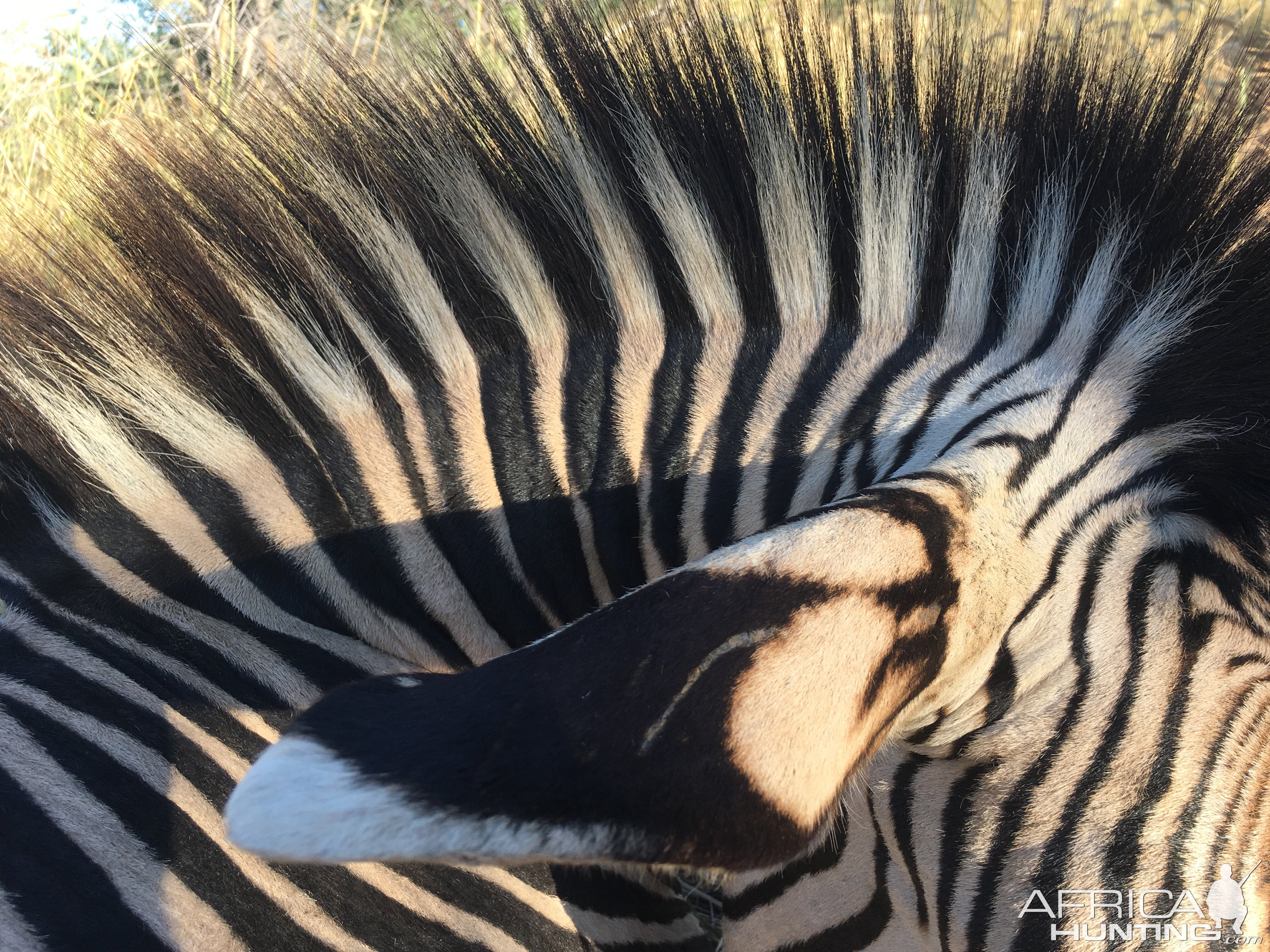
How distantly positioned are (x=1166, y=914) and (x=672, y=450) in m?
1.04

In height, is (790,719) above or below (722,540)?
below

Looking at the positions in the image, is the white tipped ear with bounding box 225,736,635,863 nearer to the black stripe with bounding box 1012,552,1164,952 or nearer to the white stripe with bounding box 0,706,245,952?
the white stripe with bounding box 0,706,245,952

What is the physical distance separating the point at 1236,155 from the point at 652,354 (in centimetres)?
108

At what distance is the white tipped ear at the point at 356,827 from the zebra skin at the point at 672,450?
15.9 inches

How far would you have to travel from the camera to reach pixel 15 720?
1465 mm

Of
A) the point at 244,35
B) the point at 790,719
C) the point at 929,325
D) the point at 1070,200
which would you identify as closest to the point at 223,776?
the point at 790,719

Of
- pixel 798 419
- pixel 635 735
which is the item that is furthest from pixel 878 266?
pixel 635 735

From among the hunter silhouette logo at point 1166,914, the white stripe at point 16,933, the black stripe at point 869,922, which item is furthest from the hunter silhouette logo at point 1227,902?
the white stripe at point 16,933

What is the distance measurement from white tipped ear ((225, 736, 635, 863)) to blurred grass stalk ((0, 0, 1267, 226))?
1.39 m

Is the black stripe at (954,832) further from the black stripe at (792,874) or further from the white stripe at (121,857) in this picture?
the white stripe at (121,857)

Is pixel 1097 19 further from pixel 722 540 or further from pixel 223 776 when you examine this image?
pixel 223 776

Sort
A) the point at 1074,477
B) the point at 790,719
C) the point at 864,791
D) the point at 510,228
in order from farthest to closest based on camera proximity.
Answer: the point at 510,228 → the point at 864,791 → the point at 1074,477 → the point at 790,719

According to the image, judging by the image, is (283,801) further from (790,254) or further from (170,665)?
(790,254)

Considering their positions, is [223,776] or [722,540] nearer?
[223,776]
